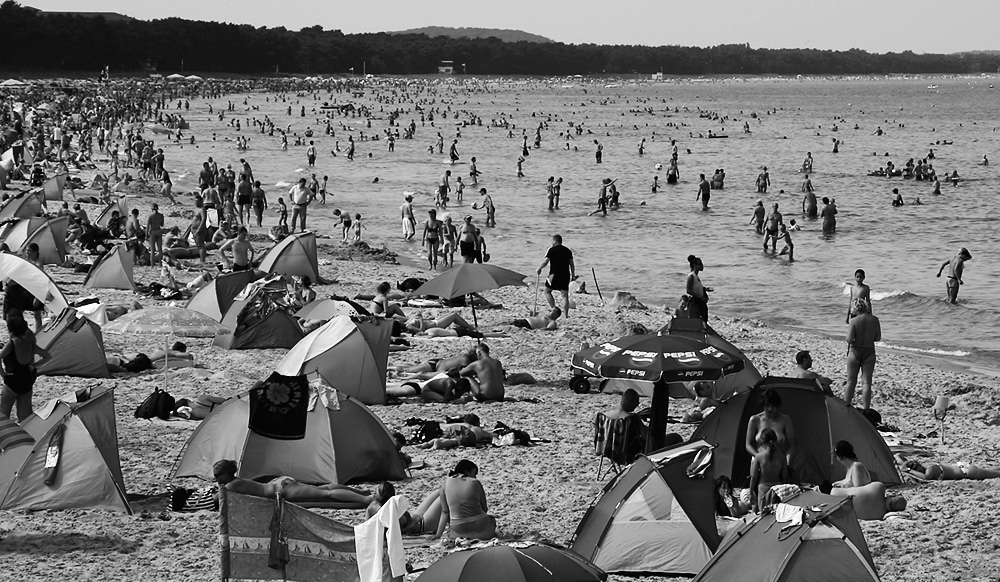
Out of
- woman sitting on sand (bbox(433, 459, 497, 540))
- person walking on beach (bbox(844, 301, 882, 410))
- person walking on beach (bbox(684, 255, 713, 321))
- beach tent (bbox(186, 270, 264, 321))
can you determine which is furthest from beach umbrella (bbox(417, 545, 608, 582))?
beach tent (bbox(186, 270, 264, 321))

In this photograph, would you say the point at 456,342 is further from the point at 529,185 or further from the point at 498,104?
the point at 498,104

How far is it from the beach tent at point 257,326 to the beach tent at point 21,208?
836cm

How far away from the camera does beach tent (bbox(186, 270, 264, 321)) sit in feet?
47.7

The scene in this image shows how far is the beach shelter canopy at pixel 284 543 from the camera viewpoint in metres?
6.69

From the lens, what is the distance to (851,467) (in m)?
8.52

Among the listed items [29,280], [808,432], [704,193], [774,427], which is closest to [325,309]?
[29,280]

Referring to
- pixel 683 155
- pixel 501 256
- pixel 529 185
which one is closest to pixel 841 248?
pixel 501 256

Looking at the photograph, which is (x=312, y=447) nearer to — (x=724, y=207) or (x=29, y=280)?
(x=29, y=280)

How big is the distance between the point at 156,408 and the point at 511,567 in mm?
5992

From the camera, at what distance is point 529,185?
40344mm

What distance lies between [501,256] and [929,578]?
62.1 ft

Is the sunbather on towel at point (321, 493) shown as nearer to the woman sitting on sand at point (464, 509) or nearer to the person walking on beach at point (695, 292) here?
the woman sitting on sand at point (464, 509)

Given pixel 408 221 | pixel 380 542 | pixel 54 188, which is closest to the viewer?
pixel 380 542

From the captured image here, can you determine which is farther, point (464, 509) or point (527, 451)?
point (527, 451)
